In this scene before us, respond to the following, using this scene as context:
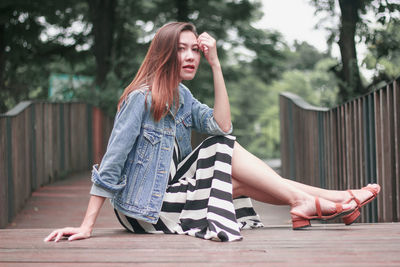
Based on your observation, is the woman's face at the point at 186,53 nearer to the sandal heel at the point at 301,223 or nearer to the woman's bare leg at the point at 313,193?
the woman's bare leg at the point at 313,193

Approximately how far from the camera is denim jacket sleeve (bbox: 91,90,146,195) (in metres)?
2.83

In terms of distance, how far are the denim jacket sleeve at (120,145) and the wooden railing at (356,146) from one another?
1694mm

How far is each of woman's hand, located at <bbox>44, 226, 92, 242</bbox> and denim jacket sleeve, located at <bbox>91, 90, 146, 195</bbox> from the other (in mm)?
228

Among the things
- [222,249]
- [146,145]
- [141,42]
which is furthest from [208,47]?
[141,42]

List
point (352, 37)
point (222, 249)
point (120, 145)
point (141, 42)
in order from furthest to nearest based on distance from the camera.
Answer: point (141, 42)
point (352, 37)
point (120, 145)
point (222, 249)

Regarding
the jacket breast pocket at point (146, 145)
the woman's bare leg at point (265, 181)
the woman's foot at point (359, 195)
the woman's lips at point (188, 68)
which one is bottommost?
the woman's foot at point (359, 195)

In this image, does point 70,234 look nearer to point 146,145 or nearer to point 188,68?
point 146,145

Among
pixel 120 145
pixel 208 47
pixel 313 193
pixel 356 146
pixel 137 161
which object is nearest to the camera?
pixel 120 145

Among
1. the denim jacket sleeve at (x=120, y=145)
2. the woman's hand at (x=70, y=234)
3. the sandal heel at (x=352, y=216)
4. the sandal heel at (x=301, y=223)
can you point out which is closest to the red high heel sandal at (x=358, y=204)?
the sandal heel at (x=352, y=216)

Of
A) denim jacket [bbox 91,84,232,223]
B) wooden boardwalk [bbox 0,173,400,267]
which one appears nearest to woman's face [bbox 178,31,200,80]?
denim jacket [bbox 91,84,232,223]

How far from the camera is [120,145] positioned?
2.85 m

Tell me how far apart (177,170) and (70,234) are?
27.2 inches

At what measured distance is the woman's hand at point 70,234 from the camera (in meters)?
2.84

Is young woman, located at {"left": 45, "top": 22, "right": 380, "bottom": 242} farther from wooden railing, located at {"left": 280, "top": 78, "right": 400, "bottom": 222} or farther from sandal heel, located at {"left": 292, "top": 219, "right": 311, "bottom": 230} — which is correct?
wooden railing, located at {"left": 280, "top": 78, "right": 400, "bottom": 222}
